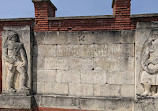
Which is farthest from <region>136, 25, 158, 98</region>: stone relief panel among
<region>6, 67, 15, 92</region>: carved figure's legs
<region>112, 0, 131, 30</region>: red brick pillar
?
<region>6, 67, 15, 92</region>: carved figure's legs

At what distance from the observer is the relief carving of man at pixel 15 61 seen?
4.64 m

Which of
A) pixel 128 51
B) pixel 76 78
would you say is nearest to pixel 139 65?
pixel 128 51

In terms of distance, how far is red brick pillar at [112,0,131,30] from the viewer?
466 centimetres

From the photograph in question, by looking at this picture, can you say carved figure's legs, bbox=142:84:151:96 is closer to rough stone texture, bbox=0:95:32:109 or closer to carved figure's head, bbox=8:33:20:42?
rough stone texture, bbox=0:95:32:109

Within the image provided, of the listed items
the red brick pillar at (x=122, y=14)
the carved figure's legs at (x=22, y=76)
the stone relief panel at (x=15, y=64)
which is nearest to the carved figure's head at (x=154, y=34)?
the red brick pillar at (x=122, y=14)

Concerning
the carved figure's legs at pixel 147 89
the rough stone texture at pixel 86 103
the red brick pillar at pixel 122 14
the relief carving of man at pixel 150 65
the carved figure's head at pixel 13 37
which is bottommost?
the rough stone texture at pixel 86 103

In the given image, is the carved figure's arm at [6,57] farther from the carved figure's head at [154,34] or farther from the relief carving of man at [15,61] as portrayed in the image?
the carved figure's head at [154,34]

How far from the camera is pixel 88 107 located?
4496mm

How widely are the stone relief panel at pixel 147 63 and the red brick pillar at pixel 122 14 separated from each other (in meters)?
0.71

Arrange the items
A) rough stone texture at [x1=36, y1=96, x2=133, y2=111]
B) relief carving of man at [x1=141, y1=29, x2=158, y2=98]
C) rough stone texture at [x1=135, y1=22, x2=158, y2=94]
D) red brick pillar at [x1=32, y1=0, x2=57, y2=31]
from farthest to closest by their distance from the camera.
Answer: red brick pillar at [x1=32, y1=0, x2=57, y2=31] < rough stone texture at [x1=36, y1=96, x2=133, y2=111] < rough stone texture at [x1=135, y1=22, x2=158, y2=94] < relief carving of man at [x1=141, y1=29, x2=158, y2=98]

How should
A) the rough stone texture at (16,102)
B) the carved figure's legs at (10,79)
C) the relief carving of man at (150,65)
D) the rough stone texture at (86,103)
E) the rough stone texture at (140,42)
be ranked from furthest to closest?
1. the carved figure's legs at (10,79)
2. the rough stone texture at (16,102)
3. the rough stone texture at (86,103)
4. the rough stone texture at (140,42)
5. the relief carving of man at (150,65)

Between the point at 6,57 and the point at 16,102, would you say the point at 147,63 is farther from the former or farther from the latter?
the point at 6,57

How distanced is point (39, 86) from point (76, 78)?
4.60 ft

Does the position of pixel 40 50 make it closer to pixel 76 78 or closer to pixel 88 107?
pixel 76 78
